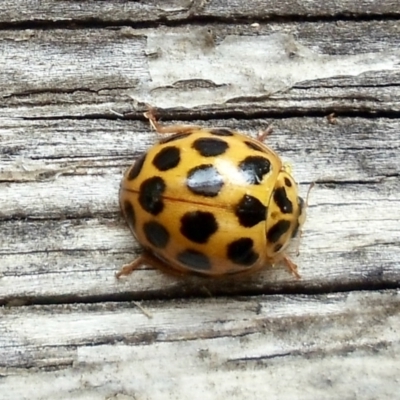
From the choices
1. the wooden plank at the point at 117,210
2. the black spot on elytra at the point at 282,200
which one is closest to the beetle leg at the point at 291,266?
the wooden plank at the point at 117,210

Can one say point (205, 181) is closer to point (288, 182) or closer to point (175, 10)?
point (288, 182)

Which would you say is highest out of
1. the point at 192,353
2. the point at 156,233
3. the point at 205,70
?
the point at 205,70

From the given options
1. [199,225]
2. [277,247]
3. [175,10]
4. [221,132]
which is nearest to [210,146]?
[221,132]

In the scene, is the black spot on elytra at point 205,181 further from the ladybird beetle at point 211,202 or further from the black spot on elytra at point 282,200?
the black spot on elytra at point 282,200

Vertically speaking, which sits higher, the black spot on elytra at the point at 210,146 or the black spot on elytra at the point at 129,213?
the black spot on elytra at the point at 210,146

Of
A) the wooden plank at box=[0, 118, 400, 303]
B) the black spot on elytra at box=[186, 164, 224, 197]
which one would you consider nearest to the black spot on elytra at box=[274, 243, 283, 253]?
the wooden plank at box=[0, 118, 400, 303]

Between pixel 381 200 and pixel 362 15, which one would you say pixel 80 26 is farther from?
pixel 381 200

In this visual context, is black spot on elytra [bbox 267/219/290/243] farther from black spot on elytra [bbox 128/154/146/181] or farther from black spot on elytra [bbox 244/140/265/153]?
black spot on elytra [bbox 128/154/146/181]
